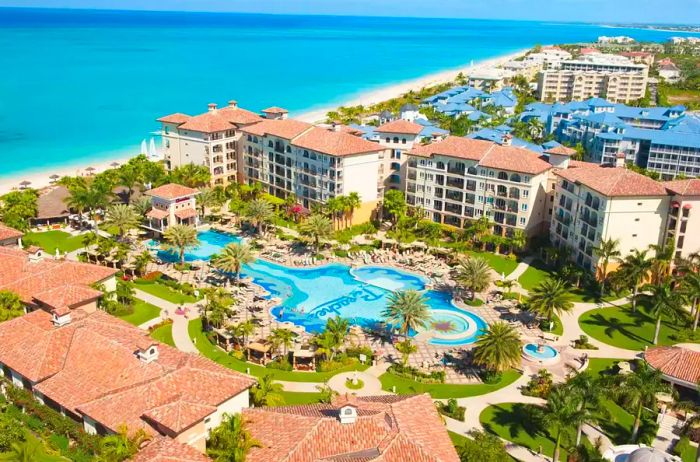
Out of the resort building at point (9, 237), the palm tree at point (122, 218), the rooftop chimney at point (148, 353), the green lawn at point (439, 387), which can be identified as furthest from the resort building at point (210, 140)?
the rooftop chimney at point (148, 353)

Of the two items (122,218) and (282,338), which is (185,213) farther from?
(282,338)

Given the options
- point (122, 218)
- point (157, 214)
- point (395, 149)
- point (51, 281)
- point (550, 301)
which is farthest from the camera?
point (395, 149)

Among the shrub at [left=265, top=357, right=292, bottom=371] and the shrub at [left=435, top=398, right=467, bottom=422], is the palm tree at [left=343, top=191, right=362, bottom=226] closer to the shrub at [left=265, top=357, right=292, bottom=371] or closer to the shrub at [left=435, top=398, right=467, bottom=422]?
the shrub at [left=265, top=357, right=292, bottom=371]

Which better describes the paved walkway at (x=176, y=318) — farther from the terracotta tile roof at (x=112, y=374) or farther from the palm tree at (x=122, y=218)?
the palm tree at (x=122, y=218)

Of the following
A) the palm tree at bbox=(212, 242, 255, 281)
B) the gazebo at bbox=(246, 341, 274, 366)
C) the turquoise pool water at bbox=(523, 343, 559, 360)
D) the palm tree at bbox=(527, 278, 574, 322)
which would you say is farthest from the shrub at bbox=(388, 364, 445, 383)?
the palm tree at bbox=(212, 242, 255, 281)

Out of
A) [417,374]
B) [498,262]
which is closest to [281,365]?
[417,374]
